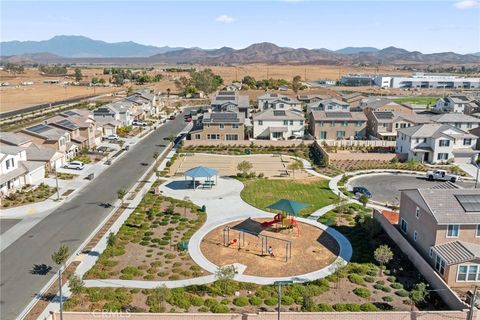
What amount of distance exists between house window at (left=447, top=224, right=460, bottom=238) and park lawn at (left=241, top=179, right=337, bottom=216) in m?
15.7

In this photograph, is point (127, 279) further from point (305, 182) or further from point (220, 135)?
point (220, 135)

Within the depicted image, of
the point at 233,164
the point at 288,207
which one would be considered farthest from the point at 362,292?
the point at 233,164

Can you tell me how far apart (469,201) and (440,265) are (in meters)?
6.25

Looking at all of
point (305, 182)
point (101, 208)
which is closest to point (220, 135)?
point (305, 182)

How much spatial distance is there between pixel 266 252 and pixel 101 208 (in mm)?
21009

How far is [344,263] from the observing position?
33.5 meters

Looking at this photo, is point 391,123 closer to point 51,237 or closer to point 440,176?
point 440,176

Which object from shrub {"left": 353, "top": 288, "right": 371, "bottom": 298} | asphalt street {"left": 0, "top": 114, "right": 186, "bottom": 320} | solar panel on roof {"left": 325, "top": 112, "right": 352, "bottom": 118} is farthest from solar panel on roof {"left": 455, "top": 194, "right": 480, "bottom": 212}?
solar panel on roof {"left": 325, "top": 112, "right": 352, "bottom": 118}

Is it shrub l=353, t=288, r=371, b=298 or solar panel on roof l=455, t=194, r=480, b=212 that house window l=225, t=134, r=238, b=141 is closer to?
solar panel on roof l=455, t=194, r=480, b=212

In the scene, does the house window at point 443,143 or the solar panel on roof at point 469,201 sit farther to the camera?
the house window at point 443,143

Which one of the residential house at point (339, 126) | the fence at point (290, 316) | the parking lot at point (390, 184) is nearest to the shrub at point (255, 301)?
the fence at point (290, 316)

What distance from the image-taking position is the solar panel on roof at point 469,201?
3212 cm

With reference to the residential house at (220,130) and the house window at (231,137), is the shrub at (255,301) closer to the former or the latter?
the residential house at (220,130)

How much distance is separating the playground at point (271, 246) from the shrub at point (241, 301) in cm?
364
